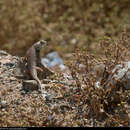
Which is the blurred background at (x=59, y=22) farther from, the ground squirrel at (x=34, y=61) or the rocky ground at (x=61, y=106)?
the rocky ground at (x=61, y=106)

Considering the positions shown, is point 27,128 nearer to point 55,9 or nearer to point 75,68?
point 75,68

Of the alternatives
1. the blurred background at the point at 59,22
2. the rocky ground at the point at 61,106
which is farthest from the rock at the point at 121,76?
the blurred background at the point at 59,22

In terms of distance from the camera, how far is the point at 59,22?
9172 mm

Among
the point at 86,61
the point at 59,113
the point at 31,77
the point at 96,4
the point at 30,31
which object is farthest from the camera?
the point at 96,4

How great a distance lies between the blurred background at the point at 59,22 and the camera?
8.42 metres

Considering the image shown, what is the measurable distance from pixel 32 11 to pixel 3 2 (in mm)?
828

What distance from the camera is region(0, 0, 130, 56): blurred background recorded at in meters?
8.42

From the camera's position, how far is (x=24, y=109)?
3752mm

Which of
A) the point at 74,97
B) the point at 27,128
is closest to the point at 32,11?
the point at 74,97

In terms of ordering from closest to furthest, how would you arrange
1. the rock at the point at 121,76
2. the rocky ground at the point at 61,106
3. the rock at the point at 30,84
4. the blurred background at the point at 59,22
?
Result: the rocky ground at the point at 61,106 < the rock at the point at 121,76 < the rock at the point at 30,84 < the blurred background at the point at 59,22

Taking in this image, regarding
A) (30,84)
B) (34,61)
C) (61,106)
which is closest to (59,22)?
(34,61)

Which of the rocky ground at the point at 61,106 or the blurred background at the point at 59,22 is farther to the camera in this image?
the blurred background at the point at 59,22

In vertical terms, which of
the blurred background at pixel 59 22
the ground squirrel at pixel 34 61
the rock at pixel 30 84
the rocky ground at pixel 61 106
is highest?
the blurred background at pixel 59 22

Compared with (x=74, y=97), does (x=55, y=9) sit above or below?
above
